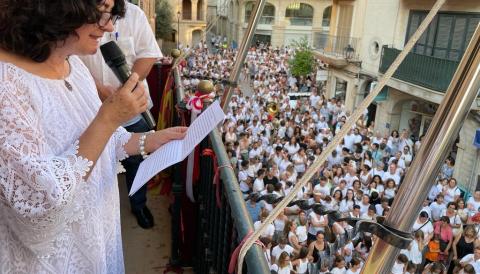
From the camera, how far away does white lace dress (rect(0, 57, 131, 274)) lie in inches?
44.9

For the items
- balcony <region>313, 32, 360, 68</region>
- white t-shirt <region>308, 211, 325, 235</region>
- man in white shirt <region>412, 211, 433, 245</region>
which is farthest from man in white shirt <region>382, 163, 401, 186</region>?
balcony <region>313, 32, 360, 68</region>

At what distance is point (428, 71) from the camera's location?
46.1ft

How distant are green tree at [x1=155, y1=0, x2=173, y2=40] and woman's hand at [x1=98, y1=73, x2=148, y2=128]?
3775 cm

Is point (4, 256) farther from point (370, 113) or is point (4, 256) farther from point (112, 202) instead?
point (370, 113)

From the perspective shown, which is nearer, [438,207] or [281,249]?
[281,249]

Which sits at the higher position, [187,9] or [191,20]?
[187,9]

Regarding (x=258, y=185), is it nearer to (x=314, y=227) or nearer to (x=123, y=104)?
(x=314, y=227)

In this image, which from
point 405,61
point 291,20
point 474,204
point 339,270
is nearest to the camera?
point 339,270

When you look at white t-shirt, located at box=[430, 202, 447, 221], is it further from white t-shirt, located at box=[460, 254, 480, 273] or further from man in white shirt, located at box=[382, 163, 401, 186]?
white t-shirt, located at box=[460, 254, 480, 273]

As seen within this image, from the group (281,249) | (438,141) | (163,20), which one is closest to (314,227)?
(281,249)

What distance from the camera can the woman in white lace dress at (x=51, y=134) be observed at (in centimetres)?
115

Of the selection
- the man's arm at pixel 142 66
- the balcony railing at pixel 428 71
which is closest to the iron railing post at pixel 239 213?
the man's arm at pixel 142 66

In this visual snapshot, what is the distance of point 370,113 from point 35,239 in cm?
1835

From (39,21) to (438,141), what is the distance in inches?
41.8
